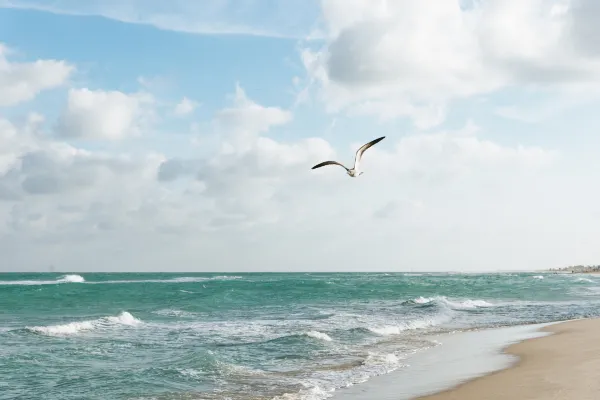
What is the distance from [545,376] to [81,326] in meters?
16.5

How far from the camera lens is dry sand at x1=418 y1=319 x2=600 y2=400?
9.52 metres

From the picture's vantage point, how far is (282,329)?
20656 mm

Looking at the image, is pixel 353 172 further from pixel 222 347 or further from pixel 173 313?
pixel 173 313

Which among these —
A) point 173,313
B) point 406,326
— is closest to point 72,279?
point 173,313

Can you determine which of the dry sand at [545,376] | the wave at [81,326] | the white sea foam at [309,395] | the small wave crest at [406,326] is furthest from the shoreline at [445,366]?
the wave at [81,326]

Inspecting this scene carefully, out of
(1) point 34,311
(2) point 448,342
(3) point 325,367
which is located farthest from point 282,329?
(1) point 34,311

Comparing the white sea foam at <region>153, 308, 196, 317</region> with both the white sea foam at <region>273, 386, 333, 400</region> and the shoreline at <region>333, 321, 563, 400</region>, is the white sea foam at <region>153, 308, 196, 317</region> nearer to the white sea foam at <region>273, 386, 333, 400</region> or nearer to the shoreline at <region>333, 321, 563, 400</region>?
the shoreline at <region>333, 321, 563, 400</region>

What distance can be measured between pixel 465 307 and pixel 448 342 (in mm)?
14885

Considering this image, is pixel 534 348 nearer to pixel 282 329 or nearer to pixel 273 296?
pixel 282 329

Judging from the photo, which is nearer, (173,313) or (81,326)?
(81,326)

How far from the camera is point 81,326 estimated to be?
2170cm

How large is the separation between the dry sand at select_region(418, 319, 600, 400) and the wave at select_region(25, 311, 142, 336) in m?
14.3

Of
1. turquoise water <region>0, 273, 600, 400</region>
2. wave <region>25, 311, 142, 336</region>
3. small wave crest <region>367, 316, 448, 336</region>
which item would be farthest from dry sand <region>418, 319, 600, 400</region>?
wave <region>25, 311, 142, 336</region>

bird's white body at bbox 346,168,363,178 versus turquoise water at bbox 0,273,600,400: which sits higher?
bird's white body at bbox 346,168,363,178
